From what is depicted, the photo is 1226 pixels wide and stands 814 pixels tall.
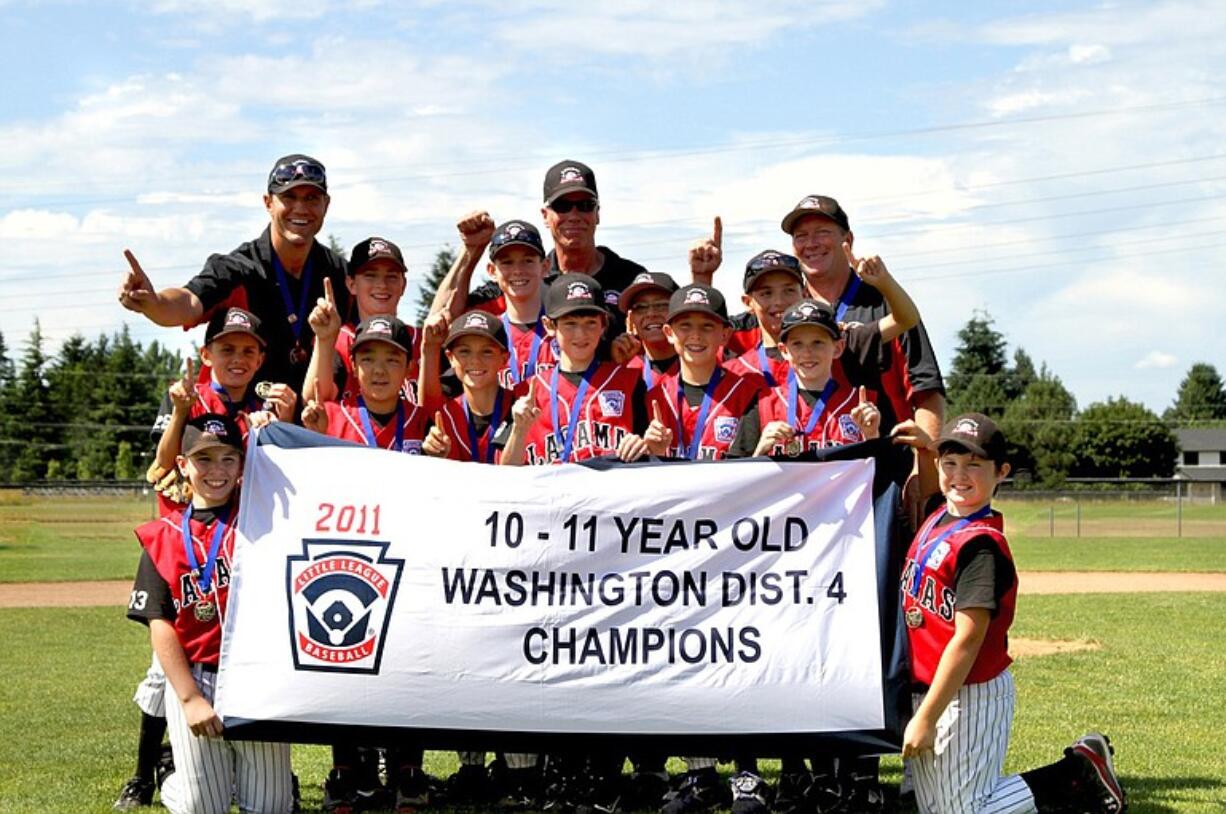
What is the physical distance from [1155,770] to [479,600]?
15.0ft

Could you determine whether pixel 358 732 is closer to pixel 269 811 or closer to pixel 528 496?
pixel 269 811

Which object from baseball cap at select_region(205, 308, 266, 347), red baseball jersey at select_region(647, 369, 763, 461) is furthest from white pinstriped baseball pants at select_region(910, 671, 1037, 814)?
baseball cap at select_region(205, 308, 266, 347)

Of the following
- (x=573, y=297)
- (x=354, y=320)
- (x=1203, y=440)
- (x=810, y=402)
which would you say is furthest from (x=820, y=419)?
(x=1203, y=440)

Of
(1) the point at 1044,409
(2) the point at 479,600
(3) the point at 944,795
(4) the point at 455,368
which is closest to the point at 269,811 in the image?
(2) the point at 479,600

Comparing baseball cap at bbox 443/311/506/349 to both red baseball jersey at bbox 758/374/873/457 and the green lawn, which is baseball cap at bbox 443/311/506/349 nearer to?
red baseball jersey at bbox 758/374/873/457

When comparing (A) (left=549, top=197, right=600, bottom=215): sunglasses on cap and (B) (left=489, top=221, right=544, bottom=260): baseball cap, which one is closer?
(B) (left=489, top=221, right=544, bottom=260): baseball cap

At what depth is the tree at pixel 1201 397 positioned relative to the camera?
132 meters

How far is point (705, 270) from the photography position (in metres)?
8.44

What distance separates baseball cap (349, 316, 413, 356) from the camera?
7215 millimetres

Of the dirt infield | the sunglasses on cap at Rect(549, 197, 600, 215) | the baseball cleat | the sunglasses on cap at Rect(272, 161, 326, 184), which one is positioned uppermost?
the sunglasses on cap at Rect(272, 161, 326, 184)

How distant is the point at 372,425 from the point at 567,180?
2.08 metres

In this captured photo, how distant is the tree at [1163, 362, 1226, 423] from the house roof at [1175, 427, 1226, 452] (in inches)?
877

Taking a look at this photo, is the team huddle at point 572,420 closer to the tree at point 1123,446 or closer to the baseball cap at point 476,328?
the baseball cap at point 476,328

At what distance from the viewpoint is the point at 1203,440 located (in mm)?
108438
